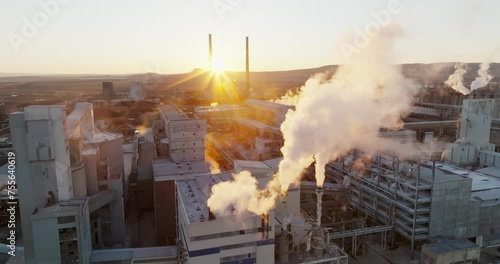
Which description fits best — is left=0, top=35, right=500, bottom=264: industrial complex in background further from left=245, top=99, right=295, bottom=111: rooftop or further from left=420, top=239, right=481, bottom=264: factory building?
left=245, top=99, right=295, bottom=111: rooftop

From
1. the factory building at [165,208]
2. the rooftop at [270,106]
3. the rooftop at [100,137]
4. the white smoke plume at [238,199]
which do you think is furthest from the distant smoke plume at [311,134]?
the rooftop at [270,106]

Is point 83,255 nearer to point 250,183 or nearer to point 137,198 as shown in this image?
point 250,183

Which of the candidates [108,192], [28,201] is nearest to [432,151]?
[108,192]

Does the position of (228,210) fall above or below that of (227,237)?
above

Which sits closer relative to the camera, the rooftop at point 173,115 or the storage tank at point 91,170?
the storage tank at point 91,170

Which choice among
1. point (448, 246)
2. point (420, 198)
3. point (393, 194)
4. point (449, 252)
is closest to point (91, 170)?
point (393, 194)

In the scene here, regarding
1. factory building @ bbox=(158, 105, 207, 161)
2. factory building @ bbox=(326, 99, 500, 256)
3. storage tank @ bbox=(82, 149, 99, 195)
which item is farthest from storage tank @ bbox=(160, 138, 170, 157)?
factory building @ bbox=(326, 99, 500, 256)

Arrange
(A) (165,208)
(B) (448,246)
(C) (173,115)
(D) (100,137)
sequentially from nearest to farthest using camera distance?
1. (B) (448,246)
2. (A) (165,208)
3. (D) (100,137)
4. (C) (173,115)

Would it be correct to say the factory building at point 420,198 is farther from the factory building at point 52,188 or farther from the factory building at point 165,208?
the factory building at point 52,188

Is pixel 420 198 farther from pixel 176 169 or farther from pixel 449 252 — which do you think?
pixel 176 169
